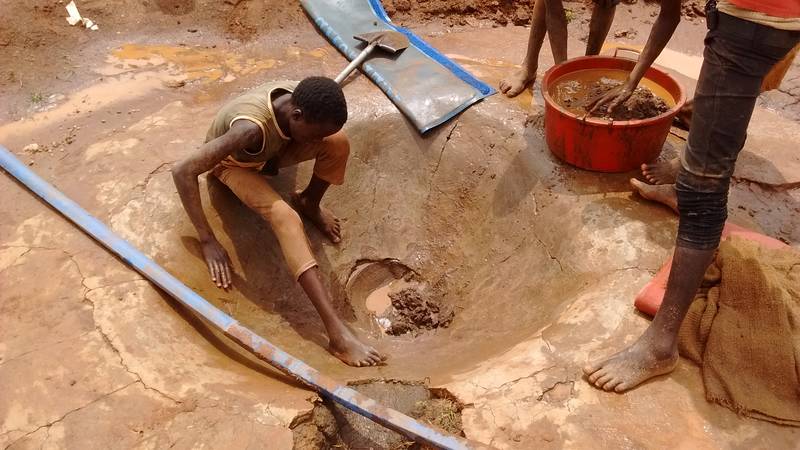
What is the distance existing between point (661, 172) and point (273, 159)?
1923 millimetres

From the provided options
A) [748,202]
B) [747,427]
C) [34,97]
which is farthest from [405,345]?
[34,97]

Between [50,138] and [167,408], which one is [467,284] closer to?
[167,408]

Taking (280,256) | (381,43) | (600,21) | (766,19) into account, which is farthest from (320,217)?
→ (766,19)

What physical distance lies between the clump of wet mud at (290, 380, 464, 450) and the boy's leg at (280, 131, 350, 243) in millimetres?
1194

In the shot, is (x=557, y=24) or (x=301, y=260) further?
(x=557, y=24)

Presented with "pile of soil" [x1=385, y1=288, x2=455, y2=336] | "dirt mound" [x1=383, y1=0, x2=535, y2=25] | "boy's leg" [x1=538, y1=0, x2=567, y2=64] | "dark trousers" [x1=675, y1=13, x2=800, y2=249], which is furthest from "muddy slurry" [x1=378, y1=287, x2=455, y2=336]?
"dirt mound" [x1=383, y1=0, x2=535, y2=25]

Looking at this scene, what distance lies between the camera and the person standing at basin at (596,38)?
2.79m

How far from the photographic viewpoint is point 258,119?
2605mm

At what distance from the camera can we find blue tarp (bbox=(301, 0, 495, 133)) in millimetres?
3541

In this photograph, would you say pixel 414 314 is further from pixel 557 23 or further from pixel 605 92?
pixel 557 23

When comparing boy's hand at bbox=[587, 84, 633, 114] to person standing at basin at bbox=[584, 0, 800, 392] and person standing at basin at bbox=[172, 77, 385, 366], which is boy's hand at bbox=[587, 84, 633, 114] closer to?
person standing at basin at bbox=[584, 0, 800, 392]

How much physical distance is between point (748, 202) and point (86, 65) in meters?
4.18

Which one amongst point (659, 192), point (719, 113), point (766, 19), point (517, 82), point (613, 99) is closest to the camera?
point (766, 19)

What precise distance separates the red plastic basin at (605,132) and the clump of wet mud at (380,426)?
149 centimetres
